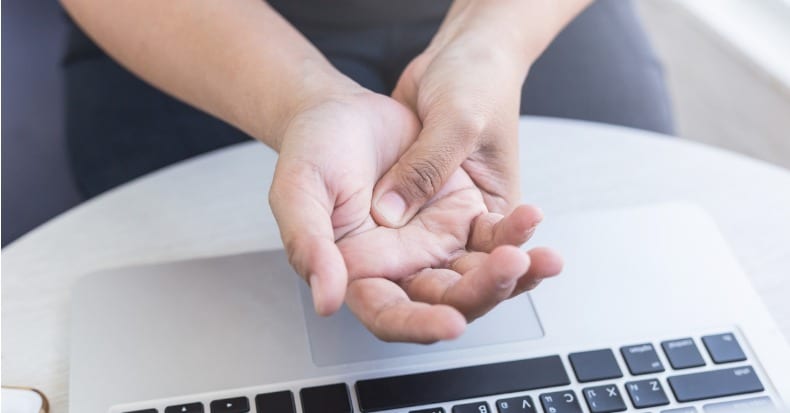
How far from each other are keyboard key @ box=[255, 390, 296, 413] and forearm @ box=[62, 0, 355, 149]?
0.63 feet

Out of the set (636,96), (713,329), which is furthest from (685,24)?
(713,329)

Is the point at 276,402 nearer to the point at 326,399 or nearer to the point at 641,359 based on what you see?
the point at 326,399

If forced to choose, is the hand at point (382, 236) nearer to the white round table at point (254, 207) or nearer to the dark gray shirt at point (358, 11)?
the white round table at point (254, 207)

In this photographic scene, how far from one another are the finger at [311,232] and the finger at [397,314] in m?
0.03

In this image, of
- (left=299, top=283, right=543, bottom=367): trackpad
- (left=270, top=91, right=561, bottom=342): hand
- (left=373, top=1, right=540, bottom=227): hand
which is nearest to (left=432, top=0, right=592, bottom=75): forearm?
(left=373, top=1, right=540, bottom=227): hand

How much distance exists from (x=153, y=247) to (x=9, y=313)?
110 millimetres

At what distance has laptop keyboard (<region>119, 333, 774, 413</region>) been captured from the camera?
0.52 meters

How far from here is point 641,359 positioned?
0.55 meters

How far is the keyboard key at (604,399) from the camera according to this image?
52 cm

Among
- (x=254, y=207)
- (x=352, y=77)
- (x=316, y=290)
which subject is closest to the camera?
(x=316, y=290)

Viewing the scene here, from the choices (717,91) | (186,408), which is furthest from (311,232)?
(717,91)

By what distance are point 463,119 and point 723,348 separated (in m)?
0.23

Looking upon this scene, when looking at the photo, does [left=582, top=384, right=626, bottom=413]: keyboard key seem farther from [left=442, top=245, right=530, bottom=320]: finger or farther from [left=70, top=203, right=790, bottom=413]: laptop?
[left=442, top=245, right=530, bottom=320]: finger

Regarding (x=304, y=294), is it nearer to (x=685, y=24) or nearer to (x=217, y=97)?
(x=217, y=97)
